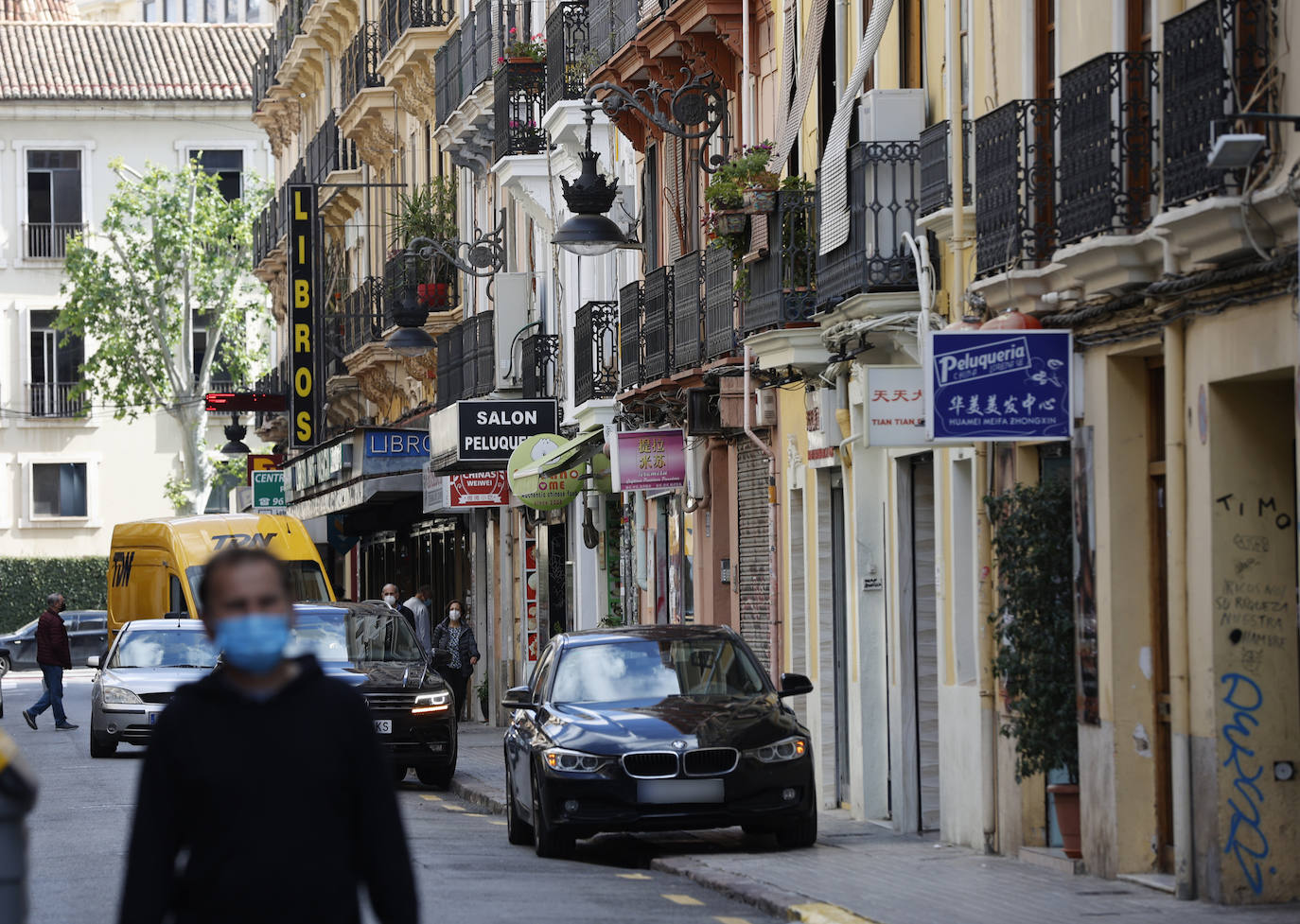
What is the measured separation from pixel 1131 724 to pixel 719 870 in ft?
8.64

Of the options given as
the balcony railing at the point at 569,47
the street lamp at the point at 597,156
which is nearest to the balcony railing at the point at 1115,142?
the street lamp at the point at 597,156

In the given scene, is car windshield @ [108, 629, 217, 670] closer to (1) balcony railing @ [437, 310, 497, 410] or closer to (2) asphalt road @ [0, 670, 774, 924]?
(2) asphalt road @ [0, 670, 774, 924]

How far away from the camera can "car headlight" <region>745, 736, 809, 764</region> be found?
17188mm

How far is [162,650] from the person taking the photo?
100 ft

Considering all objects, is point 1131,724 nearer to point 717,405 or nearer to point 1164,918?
point 1164,918

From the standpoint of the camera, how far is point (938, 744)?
19328 mm

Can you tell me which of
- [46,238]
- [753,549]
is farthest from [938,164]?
[46,238]

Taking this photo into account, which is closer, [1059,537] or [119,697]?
[1059,537]

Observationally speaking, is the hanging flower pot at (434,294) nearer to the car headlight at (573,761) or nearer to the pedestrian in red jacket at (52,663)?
the pedestrian in red jacket at (52,663)

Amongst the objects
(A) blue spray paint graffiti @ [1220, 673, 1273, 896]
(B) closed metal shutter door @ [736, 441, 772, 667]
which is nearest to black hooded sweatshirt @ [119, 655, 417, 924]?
(A) blue spray paint graffiti @ [1220, 673, 1273, 896]

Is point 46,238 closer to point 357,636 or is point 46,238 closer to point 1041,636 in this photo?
point 357,636

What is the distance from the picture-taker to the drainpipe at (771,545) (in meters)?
24.6

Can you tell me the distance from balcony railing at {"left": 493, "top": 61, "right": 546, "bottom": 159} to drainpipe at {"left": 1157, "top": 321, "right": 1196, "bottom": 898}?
23603mm

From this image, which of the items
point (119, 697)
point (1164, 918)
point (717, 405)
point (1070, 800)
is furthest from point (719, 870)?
point (119, 697)
